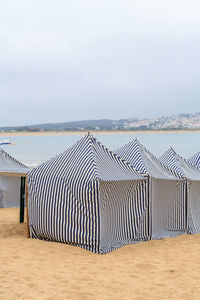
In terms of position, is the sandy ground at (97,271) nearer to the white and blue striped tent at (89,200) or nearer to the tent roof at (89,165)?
the white and blue striped tent at (89,200)

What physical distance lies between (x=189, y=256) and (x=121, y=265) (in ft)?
4.71

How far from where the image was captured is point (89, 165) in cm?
909

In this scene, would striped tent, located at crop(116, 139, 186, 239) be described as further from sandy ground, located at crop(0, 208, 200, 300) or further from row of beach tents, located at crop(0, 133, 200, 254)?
sandy ground, located at crop(0, 208, 200, 300)

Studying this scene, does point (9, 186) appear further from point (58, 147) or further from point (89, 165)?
point (58, 147)

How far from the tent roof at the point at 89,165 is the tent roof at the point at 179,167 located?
5.46ft

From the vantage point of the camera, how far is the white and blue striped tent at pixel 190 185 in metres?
10.7

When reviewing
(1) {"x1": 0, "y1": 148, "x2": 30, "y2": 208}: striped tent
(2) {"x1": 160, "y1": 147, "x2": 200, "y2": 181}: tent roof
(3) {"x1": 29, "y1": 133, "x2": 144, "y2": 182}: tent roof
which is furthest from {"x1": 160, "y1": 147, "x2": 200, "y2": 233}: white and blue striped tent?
(1) {"x1": 0, "y1": 148, "x2": 30, "y2": 208}: striped tent

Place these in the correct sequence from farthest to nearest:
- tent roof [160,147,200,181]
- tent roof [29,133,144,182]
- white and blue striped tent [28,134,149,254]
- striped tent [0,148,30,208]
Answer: striped tent [0,148,30,208]
tent roof [160,147,200,181]
tent roof [29,133,144,182]
white and blue striped tent [28,134,149,254]

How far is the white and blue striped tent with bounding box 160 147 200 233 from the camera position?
1067cm

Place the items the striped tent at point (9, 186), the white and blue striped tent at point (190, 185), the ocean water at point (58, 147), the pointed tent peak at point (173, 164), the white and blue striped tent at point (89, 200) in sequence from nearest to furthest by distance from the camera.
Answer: the white and blue striped tent at point (89, 200) → the white and blue striped tent at point (190, 185) → the pointed tent peak at point (173, 164) → the striped tent at point (9, 186) → the ocean water at point (58, 147)

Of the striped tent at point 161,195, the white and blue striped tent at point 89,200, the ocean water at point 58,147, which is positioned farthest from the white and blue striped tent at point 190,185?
the ocean water at point 58,147

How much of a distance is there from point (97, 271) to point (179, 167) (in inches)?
188

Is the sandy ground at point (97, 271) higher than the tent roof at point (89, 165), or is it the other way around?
the tent roof at point (89, 165)

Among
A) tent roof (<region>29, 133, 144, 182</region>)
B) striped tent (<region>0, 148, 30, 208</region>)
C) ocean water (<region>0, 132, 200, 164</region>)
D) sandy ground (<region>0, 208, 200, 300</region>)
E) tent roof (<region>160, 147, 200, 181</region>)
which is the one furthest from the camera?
ocean water (<region>0, 132, 200, 164</region>)
